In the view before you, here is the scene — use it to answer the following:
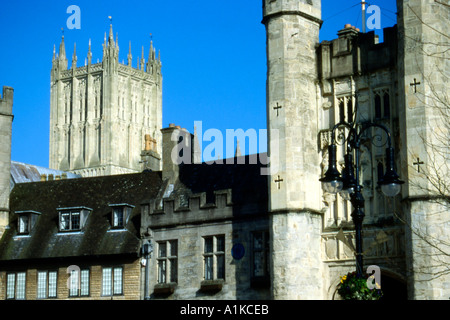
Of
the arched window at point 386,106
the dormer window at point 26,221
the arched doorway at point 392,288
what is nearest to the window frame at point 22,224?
the dormer window at point 26,221

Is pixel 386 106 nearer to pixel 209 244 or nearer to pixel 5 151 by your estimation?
pixel 209 244

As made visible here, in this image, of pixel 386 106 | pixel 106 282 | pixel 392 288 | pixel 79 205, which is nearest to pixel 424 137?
pixel 386 106

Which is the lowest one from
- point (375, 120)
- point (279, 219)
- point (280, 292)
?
point (280, 292)

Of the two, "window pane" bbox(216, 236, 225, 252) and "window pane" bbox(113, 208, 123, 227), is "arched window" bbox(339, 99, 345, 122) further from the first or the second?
"window pane" bbox(113, 208, 123, 227)

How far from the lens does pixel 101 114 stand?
143 metres

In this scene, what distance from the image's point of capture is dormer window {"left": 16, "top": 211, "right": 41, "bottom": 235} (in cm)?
4334

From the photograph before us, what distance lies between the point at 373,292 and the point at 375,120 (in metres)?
12.6

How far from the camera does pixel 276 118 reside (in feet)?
114

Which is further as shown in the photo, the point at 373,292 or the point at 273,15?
the point at 273,15

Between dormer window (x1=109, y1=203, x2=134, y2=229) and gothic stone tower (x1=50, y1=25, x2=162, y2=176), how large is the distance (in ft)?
318

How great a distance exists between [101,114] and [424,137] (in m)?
116

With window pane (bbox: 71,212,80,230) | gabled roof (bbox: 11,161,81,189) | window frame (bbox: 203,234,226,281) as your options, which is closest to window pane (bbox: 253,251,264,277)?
window frame (bbox: 203,234,226,281)
